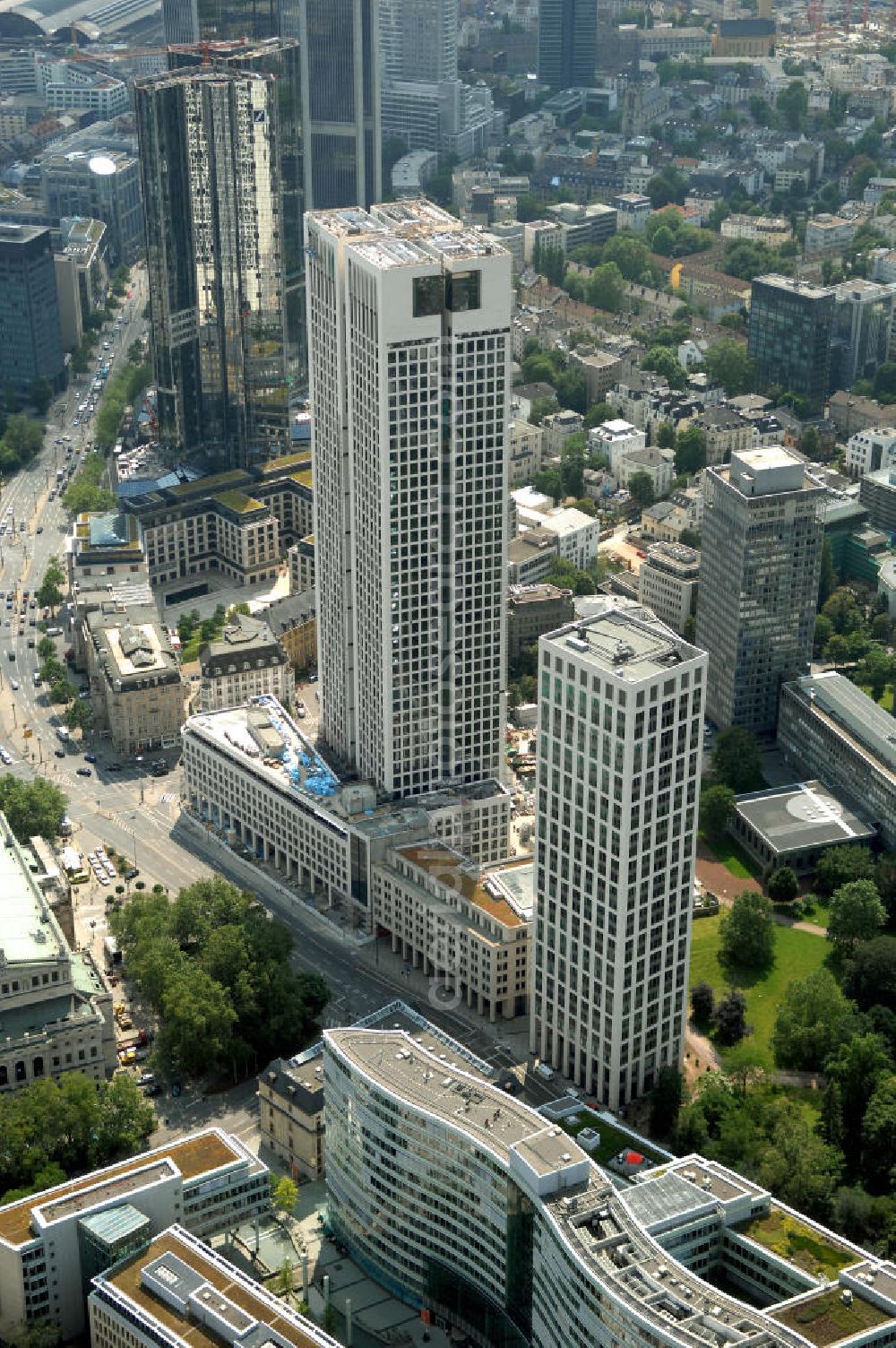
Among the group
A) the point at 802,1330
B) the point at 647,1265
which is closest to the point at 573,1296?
the point at 647,1265

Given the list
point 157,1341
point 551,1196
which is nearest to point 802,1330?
point 551,1196

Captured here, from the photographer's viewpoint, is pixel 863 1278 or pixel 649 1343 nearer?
pixel 649 1343

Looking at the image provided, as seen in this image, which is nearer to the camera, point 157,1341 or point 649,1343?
point 649,1343

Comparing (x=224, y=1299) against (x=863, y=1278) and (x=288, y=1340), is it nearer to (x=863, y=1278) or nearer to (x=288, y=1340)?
(x=288, y=1340)

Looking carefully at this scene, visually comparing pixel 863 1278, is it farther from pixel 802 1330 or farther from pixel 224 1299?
pixel 224 1299

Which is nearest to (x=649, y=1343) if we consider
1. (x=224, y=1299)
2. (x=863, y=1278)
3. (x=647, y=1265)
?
(x=647, y=1265)
